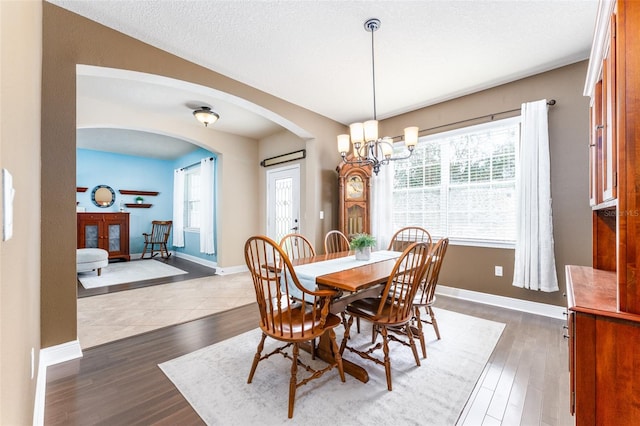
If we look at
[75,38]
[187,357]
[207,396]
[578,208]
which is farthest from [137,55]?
[578,208]

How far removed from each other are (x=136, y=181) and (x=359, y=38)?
23.3ft

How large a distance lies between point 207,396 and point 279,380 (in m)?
0.46

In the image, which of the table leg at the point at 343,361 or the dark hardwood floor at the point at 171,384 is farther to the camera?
the table leg at the point at 343,361

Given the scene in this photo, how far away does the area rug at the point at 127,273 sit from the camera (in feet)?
14.7

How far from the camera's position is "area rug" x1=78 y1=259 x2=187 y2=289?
4480 mm

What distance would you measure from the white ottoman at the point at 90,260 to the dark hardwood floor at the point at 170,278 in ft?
1.86

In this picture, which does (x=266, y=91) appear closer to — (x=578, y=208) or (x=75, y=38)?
(x=75, y=38)

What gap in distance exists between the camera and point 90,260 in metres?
4.78

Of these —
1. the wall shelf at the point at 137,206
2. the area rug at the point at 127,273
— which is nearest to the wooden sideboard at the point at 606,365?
the area rug at the point at 127,273

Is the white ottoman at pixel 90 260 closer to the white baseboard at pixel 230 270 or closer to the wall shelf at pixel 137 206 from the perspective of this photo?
the white baseboard at pixel 230 270

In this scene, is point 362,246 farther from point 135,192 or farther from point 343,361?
point 135,192

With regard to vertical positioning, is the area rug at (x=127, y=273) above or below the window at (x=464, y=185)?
below

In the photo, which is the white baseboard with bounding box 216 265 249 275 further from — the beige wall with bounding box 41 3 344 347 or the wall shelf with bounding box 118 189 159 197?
the wall shelf with bounding box 118 189 159 197

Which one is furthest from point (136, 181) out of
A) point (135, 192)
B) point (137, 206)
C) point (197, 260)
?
point (197, 260)
